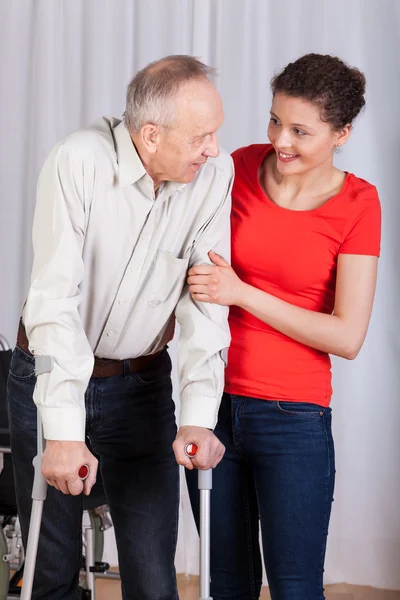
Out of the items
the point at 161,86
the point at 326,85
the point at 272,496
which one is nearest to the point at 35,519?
the point at 272,496

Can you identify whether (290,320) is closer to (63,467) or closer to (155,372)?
(155,372)

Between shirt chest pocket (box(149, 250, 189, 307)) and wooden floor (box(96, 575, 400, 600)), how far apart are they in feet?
5.63

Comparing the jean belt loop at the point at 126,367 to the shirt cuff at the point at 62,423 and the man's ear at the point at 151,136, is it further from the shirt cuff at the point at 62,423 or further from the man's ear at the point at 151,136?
the man's ear at the point at 151,136

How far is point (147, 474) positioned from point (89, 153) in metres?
0.71

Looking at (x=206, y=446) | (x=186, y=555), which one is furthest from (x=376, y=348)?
(x=206, y=446)

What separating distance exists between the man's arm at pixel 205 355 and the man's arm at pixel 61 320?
228 millimetres

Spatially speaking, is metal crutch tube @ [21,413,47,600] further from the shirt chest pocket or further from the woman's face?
the woman's face

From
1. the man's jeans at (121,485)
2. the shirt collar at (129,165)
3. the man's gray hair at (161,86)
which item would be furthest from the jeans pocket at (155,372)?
the man's gray hair at (161,86)

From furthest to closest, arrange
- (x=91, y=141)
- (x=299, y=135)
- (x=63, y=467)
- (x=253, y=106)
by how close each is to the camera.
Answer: (x=253, y=106) < (x=299, y=135) < (x=91, y=141) < (x=63, y=467)

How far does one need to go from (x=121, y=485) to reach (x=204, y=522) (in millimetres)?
266

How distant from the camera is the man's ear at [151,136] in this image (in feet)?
5.39

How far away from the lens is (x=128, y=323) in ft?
5.89

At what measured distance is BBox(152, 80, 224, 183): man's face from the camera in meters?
1.61

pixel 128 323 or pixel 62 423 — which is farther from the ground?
pixel 128 323
